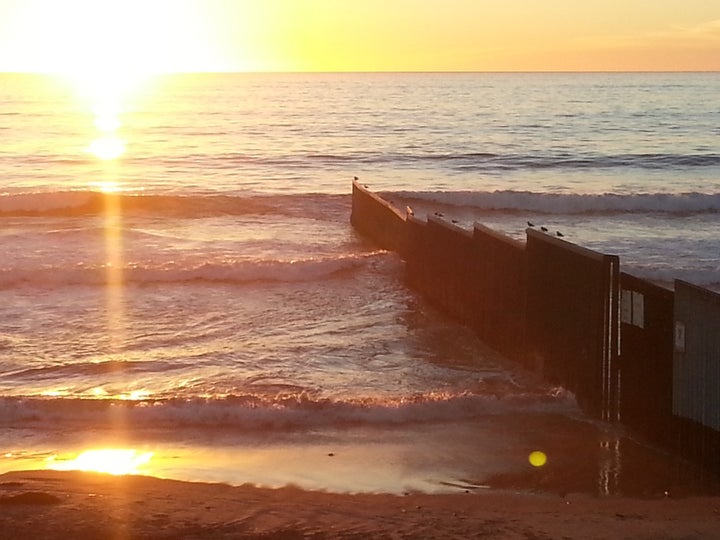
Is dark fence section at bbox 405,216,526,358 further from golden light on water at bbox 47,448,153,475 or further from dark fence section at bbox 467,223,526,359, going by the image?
golden light on water at bbox 47,448,153,475

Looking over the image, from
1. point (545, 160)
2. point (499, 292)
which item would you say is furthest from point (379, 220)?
point (545, 160)

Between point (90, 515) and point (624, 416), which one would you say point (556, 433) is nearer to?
point (624, 416)

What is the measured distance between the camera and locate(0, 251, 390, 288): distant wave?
19.3 metres

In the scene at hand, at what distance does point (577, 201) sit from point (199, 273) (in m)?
14.5

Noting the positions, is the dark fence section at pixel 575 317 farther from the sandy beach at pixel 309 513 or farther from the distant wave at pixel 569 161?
the distant wave at pixel 569 161

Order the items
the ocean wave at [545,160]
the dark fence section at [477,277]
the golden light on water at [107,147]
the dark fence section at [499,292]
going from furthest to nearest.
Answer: the golden light on water at [107,147] → the ocean wave at [545,160] → the dark fence section at [477,277] → the dark fence section at [499,292]

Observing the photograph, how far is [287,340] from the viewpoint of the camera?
14.6 m

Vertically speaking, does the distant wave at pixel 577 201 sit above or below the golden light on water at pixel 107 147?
below

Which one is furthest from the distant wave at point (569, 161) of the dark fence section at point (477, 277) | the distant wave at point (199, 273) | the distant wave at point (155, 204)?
the dark fence section at point (477, 277)

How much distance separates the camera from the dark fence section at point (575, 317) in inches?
393

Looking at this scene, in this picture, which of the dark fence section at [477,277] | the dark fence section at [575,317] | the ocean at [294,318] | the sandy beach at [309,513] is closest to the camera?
the sandy beach at [309,513]

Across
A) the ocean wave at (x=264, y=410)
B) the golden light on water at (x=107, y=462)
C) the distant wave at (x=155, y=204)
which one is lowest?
the golden light on water at (x=107, y=462)

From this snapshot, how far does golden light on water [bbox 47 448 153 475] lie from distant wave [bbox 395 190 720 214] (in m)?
22.3

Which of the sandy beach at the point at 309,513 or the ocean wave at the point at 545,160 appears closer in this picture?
the sandy beach at the point at 309,513
